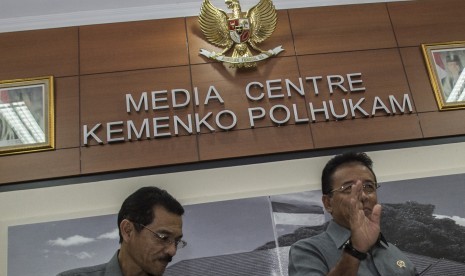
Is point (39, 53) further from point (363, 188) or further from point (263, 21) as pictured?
point (363, 188)

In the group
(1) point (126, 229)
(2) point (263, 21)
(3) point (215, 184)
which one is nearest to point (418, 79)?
(2) point (263, 21)

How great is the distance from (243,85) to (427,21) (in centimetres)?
166

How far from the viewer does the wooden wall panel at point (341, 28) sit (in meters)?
4.11

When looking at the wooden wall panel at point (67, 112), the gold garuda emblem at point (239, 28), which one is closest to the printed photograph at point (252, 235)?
the wooden wall panel at point (67, 112)

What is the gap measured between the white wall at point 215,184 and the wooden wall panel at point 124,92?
40cm

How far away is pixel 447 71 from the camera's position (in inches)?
158

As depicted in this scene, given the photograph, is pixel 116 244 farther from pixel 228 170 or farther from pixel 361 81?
pixel 361 81

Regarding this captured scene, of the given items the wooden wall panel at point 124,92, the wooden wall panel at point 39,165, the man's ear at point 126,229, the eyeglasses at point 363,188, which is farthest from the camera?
the wooden wall panel at point 124,92

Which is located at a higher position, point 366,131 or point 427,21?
point 427,21

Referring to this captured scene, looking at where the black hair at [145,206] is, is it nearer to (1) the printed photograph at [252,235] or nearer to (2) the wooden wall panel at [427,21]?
Result: (1) the printed photograph at [252,235]

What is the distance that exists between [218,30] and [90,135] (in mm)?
1291

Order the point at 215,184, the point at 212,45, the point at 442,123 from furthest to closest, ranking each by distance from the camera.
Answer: the point at 212,45
the point at 442,123
the point at 215,184

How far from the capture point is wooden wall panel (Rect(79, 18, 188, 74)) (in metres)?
3.98

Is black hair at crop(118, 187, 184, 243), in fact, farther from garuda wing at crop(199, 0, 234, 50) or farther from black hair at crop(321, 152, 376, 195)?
garuda wing at crop(199, 0, 234, 50)
